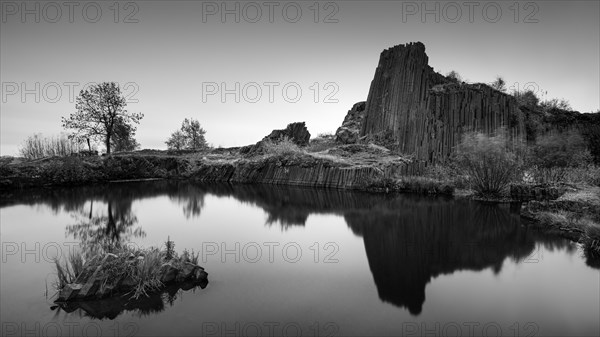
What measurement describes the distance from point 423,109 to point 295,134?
59.3 ft

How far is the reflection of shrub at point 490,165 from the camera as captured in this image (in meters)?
19.8

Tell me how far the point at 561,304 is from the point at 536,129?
35.6m

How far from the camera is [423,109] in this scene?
122 ft

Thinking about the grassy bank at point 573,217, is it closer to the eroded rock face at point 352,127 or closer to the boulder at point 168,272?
the boulder at point 168,272

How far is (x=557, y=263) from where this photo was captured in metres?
9.00

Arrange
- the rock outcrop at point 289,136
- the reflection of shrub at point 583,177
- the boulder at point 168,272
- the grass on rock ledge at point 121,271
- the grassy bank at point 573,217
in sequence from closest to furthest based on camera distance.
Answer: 1. the grass on rock ledge at point 121,271
2. the boulder at point 168,272
3. the grassy bank at point 573,217
4. the reflection of shrub at point 583,177
5. the rock outcrop at point 289,136

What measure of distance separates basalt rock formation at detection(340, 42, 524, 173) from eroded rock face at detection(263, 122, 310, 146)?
6.21 meters

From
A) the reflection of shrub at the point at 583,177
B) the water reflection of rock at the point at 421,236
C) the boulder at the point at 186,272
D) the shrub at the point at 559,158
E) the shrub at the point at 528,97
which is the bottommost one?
the water reflection of rock at the point at 421,236

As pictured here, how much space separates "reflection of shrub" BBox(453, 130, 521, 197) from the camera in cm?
1983

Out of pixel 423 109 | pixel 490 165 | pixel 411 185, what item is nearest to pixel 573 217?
pixel 490 165

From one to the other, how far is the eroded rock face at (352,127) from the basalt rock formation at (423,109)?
1.93 feet

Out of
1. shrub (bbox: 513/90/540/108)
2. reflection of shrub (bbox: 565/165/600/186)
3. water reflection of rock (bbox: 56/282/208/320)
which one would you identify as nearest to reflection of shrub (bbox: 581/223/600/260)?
reflection of shrub (bbox: 565/165/600/186)

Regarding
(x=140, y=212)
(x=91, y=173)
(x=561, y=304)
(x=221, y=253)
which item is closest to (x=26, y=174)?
(x=91, y=173)

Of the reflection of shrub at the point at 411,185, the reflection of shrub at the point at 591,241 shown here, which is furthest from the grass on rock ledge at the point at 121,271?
the reflection of shrub at the point at 411,185
